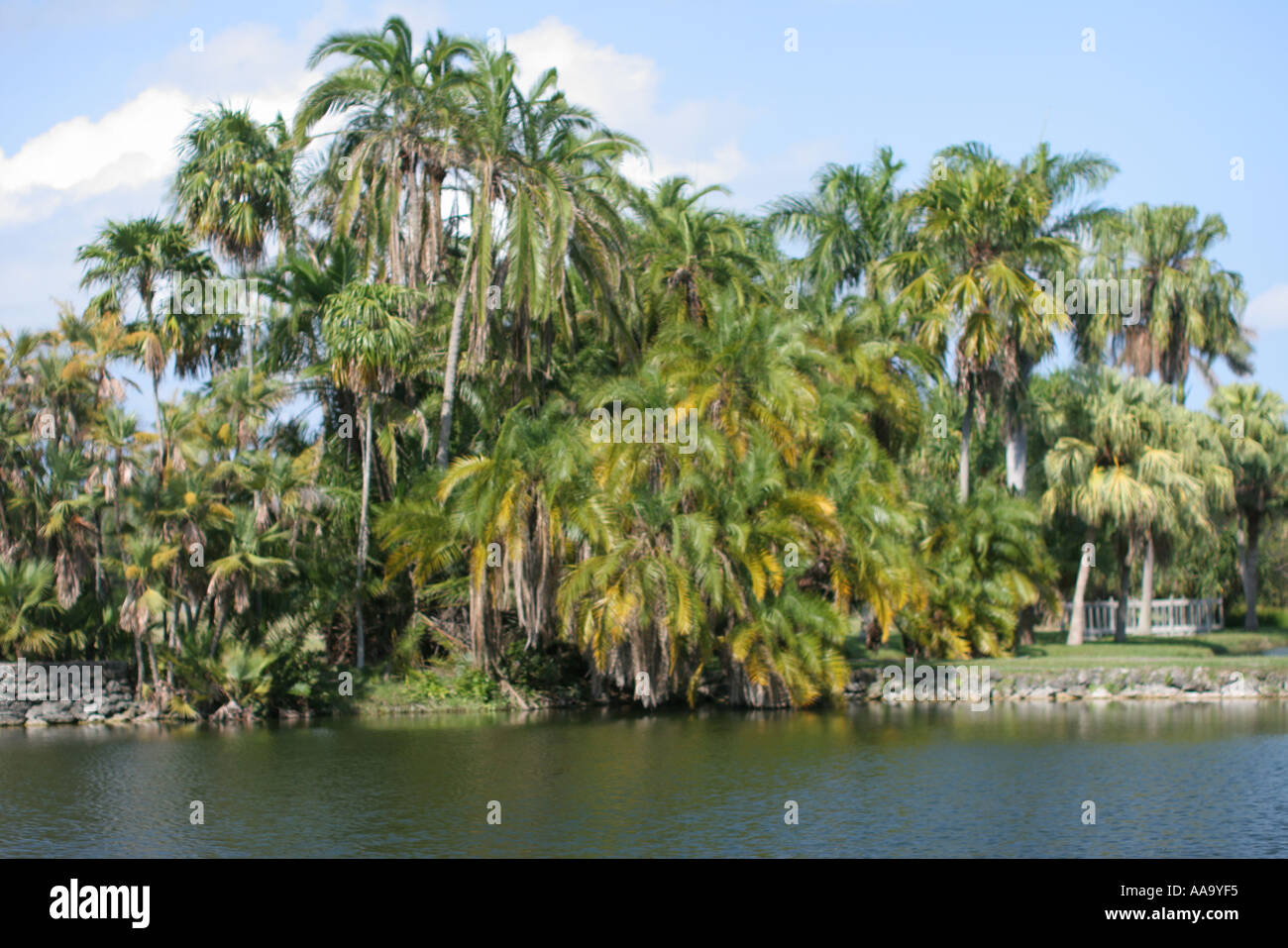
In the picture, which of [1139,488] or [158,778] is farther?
[1139,488]

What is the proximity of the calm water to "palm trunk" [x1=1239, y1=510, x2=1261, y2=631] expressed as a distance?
21128 millimetres

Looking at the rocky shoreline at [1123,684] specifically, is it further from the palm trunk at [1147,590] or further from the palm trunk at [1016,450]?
the palm trunk at [1147,590]

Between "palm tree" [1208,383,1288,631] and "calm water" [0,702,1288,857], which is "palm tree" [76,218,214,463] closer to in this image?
"calm water" [0,702,1288,857]

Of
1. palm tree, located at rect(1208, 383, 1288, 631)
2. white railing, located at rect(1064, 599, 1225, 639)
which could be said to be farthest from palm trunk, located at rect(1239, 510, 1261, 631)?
white railing, located at rect(1064, 599, 1225, 639)

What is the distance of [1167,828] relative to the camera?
1535cm

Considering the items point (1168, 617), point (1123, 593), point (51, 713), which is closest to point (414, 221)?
point (51, 713)

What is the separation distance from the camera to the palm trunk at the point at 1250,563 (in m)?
45.4

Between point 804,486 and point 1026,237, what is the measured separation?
1202cm

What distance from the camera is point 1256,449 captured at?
42.5 m

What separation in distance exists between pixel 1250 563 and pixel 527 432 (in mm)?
30612

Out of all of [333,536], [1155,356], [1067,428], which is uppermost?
[1155,356]
